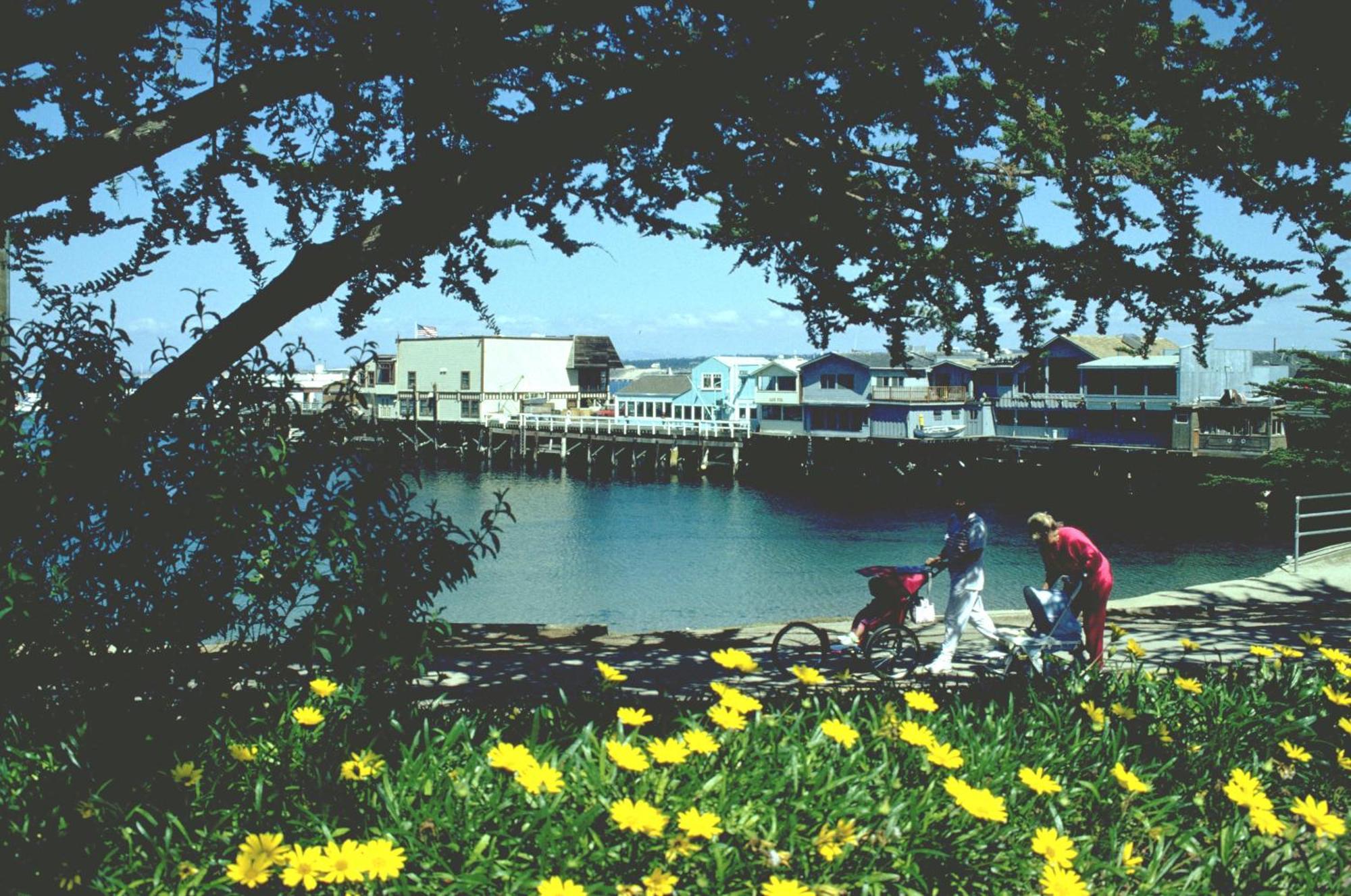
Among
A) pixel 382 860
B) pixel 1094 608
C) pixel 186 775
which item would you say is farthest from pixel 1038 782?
pixel 1094 608

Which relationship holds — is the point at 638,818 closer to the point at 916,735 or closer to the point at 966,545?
the point at 916,735

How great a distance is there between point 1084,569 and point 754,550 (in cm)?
2937

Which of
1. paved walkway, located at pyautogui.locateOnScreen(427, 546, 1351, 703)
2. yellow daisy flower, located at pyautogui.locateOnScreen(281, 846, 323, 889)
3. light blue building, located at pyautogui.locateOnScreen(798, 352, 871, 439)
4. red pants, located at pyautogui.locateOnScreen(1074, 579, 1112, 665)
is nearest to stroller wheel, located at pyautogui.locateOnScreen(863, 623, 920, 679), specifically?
paved walkway, located at pyautogui.locateOnScreen(427, 546, 1351, 703)

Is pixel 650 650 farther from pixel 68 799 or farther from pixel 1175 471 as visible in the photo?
pixel 1175 471

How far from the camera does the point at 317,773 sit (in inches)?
127

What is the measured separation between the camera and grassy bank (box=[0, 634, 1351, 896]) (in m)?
2.83

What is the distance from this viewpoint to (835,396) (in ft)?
232

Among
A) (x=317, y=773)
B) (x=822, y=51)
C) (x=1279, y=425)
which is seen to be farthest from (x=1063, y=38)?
(x=1279, y=425)

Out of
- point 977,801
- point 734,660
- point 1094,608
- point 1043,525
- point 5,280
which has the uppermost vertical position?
point 5,280

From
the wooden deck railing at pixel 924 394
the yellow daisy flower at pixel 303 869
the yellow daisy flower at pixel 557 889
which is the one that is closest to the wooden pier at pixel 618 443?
the wooden deck railing at pixel 924 394

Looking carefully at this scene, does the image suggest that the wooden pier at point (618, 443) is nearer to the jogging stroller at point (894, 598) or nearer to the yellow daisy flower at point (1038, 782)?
the jogging stroller at point (894, 598)

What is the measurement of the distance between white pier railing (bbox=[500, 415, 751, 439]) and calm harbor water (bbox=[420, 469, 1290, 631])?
1310cm

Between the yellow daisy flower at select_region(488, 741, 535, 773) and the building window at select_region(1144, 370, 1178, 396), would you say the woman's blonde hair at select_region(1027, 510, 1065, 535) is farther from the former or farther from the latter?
the building window at select_region(1144, 370, 1178, 396)

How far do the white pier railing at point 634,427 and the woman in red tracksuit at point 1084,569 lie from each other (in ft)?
206
